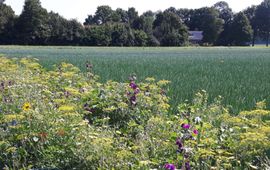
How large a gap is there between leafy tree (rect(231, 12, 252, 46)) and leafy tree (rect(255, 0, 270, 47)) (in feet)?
42.5

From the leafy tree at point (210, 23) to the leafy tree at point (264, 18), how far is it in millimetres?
11731

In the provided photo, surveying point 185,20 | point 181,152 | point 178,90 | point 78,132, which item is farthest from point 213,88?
point 185,20

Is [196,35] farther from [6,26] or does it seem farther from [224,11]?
[6,26]

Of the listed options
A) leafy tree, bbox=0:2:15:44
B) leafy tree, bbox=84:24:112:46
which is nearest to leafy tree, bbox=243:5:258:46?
leafy tree, bbox=84:24:112:46

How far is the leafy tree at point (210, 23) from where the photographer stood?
95.3 metres

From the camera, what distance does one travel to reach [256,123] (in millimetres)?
4832

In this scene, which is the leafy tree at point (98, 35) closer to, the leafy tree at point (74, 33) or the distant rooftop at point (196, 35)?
the leafy tree at point (74, 33)

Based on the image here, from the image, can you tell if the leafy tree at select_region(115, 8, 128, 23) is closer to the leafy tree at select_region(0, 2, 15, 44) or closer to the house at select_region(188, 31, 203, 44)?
the house at select_region(188, 31, 203, 44)

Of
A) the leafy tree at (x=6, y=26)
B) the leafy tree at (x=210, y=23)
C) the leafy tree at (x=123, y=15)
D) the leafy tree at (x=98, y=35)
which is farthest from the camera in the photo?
the leafy tree at (x=123, y=15)

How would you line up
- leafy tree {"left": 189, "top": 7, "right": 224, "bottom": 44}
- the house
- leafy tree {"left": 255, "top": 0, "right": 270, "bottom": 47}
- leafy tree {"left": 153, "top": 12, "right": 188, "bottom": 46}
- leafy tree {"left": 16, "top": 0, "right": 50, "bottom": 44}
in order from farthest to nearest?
leafy tree {"left": 255, "top": 0, "right": 270, "bottom": 47} < the house < leafy tree {"left": 189, "top": 7, "right": 224, "bottom": 44} < leafy tree {"left": 153, "top": 12, "right": 188, "bottom": 46} < leafy tree {"left": 16, "top": 0, "right": 50, "bottom": 44}

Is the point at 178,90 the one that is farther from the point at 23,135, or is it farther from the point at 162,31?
the point at 162,31

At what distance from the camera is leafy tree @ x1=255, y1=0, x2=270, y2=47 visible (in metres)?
105

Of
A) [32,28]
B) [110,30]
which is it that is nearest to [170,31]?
[110,30]

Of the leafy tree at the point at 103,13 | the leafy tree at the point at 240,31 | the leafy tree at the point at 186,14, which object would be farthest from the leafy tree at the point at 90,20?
the leafy tree at the point at 240,31
